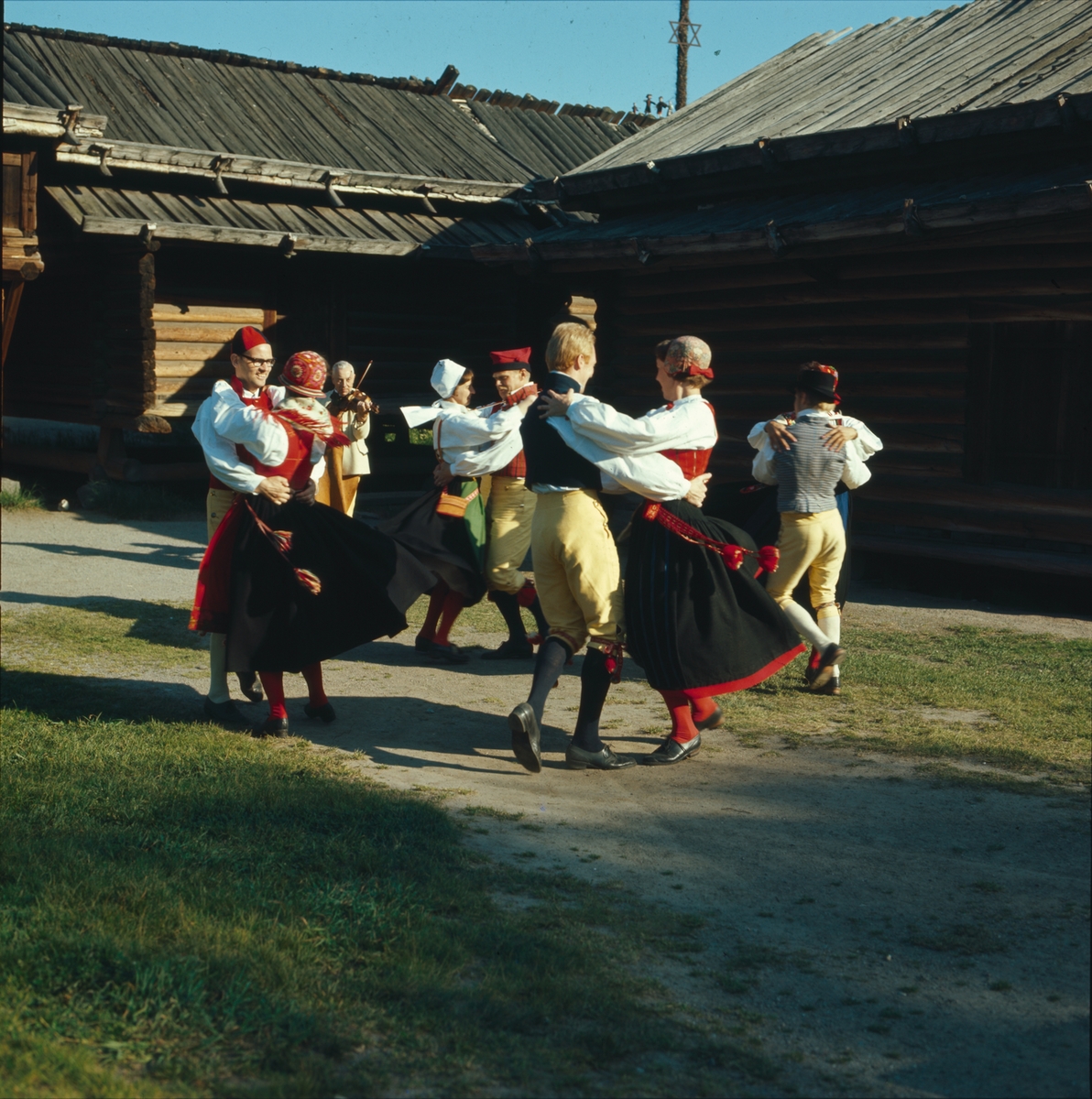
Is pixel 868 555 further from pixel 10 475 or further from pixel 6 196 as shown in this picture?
pixel 10 475

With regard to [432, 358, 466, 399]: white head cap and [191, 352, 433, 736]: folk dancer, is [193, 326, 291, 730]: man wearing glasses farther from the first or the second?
[432, 358, 466, 399]: white head cap

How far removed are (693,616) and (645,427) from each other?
825mm

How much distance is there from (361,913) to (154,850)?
90cm

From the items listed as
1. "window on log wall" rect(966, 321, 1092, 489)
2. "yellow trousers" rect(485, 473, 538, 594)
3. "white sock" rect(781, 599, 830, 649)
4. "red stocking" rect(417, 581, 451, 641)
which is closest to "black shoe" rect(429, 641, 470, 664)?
"red stocking" rect(417, 581, 451, 641)

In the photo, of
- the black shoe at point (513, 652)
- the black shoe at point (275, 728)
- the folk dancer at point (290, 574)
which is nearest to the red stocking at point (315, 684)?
the folk dancer at point (290, 574)

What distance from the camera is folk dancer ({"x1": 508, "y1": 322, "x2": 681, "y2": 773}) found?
17.4 feet

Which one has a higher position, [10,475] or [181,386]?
[181,386]

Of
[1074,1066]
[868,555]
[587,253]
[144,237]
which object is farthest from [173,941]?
[144,237]

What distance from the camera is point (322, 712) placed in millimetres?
6156

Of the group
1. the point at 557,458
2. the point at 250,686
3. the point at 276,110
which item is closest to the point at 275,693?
the point at 250,686

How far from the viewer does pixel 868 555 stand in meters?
10.8

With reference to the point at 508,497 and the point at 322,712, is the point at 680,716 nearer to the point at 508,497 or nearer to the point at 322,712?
the point at 322,712

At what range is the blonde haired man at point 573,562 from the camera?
17.4 ft

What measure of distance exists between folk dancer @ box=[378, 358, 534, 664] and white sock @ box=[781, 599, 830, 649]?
75.8 inches
